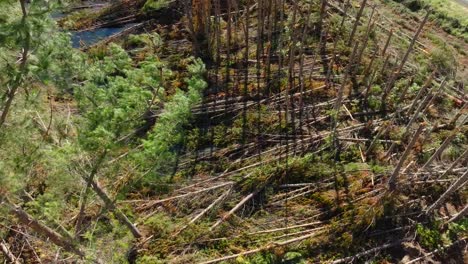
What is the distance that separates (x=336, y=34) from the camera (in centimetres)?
1060

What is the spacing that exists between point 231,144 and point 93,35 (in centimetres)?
554

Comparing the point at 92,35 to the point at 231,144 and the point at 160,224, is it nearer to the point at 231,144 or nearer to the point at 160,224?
the point at 231,144

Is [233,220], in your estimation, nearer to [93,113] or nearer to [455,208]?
[93,113]

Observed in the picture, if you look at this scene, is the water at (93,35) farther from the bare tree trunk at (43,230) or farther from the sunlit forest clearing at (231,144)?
the bare tree trunk at (43,230)

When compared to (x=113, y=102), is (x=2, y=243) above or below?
below

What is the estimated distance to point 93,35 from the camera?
11375 millimetres

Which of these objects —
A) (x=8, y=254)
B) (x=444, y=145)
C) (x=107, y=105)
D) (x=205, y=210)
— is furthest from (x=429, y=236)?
(x=8, y=254)

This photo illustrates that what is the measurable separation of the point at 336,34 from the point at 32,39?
8.22 m

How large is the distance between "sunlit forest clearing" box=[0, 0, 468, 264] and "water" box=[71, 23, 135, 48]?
0.23 ft

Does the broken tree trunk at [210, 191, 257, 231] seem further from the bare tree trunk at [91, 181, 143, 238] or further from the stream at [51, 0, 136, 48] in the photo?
the stream at [51, 0, 136, 48]

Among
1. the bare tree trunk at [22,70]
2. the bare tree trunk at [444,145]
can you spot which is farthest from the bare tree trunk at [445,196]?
the bare tree trunk at [22,70]

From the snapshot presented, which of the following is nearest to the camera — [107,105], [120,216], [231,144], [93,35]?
[107,105]

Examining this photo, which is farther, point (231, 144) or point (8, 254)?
point (231, 144)

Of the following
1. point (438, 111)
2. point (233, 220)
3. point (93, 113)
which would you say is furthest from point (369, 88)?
point (93, 113)
